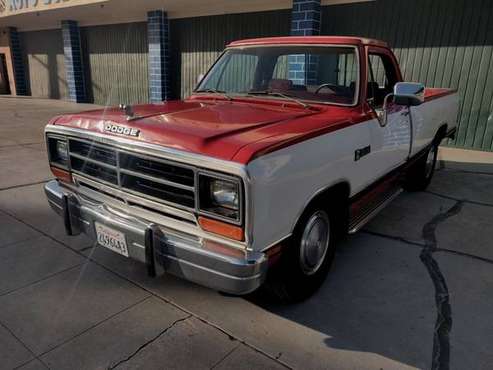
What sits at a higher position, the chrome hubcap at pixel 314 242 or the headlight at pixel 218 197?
the headlight at pixel 218 197

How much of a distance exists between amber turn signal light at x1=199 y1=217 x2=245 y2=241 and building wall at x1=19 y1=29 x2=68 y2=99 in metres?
18.1

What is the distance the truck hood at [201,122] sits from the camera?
7.50ft

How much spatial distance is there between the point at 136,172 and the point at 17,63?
22.1 meters

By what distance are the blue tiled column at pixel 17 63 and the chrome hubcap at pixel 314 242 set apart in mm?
22378

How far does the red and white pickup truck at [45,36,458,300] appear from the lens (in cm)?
222

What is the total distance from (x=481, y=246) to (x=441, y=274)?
859 millimetres

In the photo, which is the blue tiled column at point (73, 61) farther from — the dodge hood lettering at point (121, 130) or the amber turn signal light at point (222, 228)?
the amber turn signal light at point (222, 228)

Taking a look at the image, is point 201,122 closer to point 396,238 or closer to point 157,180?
point 157,180

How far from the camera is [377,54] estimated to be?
3.92 meters

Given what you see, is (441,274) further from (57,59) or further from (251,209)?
(57,59)

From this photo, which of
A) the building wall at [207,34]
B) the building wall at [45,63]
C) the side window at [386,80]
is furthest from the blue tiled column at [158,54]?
the side window at [386,80]

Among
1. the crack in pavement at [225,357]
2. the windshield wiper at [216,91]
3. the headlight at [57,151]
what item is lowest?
the crack in pavement at [225,357]

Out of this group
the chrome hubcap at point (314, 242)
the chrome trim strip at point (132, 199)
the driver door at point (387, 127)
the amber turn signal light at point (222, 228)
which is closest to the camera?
the amber turn signal light at point (222, 228)

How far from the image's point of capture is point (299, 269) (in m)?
2.73
